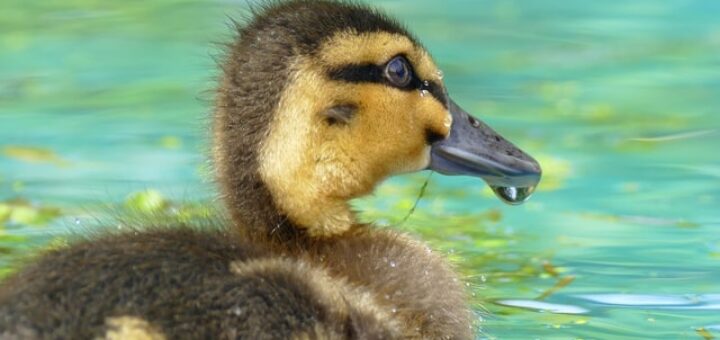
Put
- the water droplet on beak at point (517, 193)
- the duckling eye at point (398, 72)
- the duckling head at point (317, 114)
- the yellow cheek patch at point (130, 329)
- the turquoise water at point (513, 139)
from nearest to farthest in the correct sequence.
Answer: the yellow cheek patch at point (130, 329) < the duckling head at point (317, 114) < the duckling eye at point (398, 72) < the water droplet on beak at point (517, 193) < the turquoise water at point (513, 139)

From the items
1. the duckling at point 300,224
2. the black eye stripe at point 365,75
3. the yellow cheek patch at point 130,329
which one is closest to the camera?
the yellow cheek patch at point 130,329

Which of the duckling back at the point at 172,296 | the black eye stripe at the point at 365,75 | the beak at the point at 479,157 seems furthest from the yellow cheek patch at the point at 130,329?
the beak at the point at 479,157

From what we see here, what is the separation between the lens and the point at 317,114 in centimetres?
480

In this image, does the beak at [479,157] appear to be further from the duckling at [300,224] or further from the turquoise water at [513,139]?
the turquoise water at [513,139]

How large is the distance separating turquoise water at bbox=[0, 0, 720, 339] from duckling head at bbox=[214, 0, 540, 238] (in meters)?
0.29

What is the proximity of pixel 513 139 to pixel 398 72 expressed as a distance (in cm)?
268

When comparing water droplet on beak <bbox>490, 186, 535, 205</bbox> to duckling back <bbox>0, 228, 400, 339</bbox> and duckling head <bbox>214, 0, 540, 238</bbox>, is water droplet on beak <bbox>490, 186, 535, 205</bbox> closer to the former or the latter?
duckling head <bbox>214, 0, 540, 238</bbox>

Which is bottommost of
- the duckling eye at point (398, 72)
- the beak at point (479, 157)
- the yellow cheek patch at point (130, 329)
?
the yellow cheek patch at point (130, 329)

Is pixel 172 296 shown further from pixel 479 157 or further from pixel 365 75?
pixel 479 157

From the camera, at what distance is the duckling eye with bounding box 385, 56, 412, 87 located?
4.96 meters

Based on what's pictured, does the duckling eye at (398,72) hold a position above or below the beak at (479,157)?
above

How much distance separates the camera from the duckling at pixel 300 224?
4.05 m

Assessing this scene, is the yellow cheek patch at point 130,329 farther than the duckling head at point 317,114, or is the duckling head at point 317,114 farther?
the duckling head at point 317,114

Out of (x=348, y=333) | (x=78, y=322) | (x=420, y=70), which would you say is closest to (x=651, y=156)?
(x=420, y=70)
